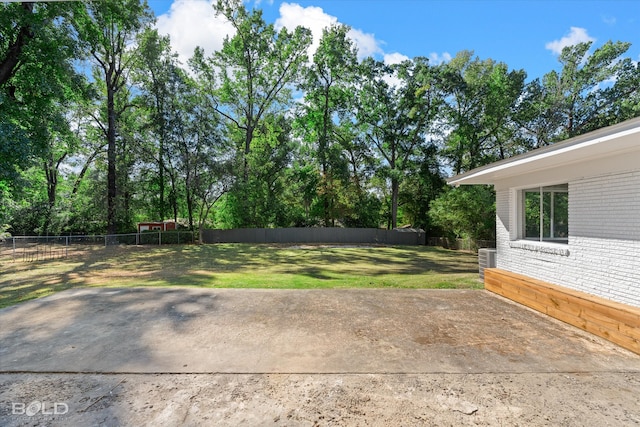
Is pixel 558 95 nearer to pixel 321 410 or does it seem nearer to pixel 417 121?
pixel 417 121

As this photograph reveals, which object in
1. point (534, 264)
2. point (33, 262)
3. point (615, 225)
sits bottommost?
point (33, 262)

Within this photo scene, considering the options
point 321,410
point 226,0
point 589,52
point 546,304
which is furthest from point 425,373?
point 226,0

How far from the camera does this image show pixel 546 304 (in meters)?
4.75

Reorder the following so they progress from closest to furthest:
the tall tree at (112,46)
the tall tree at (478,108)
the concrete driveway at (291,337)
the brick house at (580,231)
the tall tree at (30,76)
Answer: the concrete driveway at (291,337) → the brick house at (580,231) → the tall tree at (30,76) → the tall tree at (112,46) → the tall tree at (478,108)

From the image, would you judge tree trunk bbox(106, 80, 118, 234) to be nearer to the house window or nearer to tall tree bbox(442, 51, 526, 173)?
the house window

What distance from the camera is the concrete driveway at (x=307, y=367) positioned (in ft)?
7.59

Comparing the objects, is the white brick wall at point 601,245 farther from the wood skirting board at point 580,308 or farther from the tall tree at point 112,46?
the tall tree at point 112,46

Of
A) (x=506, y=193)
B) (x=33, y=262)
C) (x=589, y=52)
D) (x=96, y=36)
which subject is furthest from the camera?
(x=589, y=52)

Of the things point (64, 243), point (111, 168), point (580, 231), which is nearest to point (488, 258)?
point (580, 231)

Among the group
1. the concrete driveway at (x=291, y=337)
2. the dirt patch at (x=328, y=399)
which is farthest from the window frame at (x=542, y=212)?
the dirt patch at (x=328, y=399)

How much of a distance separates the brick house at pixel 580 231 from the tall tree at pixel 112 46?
67.0ft

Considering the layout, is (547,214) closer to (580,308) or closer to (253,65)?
(580,308)

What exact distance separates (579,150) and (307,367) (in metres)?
4.10

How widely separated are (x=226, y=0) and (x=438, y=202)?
70.2 ft
